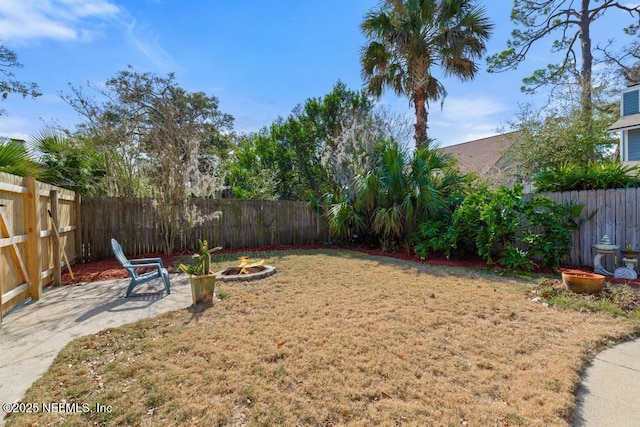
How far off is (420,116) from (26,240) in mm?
9760

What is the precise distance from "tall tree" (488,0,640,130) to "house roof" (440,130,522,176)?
A: 3237 mm

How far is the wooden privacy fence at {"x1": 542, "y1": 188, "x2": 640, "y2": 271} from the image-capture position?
5086 millimetres

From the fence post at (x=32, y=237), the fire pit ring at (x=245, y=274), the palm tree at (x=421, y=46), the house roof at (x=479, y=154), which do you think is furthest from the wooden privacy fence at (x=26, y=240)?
the house roof at (x=479, y=154)

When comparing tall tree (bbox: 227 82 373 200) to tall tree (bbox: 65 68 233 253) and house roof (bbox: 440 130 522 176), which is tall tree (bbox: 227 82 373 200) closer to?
tall tree (bbox: 65 68 233 253)

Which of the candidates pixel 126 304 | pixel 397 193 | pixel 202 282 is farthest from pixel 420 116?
pixel 126 304

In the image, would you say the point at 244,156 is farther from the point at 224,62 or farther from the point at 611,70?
the point at 611,70

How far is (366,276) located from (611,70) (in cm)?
1720

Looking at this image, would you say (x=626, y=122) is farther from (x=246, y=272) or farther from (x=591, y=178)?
(x=246, y=272)

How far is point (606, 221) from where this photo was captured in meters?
5.34

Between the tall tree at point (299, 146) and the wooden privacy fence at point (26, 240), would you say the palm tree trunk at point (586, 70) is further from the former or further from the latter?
the wooden privacy fence at point (26, 240)

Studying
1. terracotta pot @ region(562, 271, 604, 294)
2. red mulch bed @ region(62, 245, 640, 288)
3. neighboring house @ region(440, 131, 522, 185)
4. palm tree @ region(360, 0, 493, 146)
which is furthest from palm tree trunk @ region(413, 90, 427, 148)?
terracotta pot @ region(562, 271, 604, 294)

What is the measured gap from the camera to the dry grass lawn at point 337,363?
1772 millimetres

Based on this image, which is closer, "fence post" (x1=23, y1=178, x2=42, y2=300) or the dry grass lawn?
the dry grass lawn

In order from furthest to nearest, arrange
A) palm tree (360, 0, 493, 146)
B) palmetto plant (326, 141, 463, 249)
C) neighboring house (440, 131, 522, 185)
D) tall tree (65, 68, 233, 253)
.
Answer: neighboring house (440, 131, 522, 185) < palm tree (360, 0, 493, 146) < palmetto plant (326, 141, 463, 249) < tall tree (65, 68, 233, 253)
